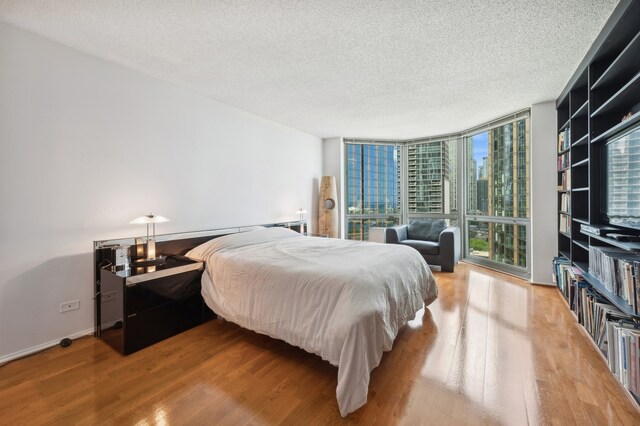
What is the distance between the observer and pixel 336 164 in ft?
18.1

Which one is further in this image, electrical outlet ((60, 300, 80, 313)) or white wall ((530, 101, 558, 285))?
white wall ((530, 101, 558, 285))

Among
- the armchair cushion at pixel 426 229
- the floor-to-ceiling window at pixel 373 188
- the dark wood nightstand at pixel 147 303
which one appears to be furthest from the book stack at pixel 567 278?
the dark wood nightstand at pixel 147 303

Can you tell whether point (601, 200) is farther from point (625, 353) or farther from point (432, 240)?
point (432, 240)

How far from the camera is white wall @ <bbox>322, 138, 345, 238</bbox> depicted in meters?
5.51

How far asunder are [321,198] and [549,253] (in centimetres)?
357

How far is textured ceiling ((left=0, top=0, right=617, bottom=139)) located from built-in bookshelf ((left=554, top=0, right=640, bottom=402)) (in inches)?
7.1

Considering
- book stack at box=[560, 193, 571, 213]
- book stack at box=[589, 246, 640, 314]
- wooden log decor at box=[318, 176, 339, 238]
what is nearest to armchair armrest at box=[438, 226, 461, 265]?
book stack at box=[560, 193, 571, 213]

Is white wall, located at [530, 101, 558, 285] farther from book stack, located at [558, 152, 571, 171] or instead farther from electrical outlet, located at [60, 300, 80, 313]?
electrical outlet, located at [60, 300, 80, 313]

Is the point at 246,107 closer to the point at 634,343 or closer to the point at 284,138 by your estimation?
the point at 284,138

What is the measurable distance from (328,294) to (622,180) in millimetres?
2336

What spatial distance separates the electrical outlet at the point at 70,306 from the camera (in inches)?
90.0

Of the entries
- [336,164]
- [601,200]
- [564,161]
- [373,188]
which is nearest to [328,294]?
[601,200]

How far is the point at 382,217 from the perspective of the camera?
19.1ft

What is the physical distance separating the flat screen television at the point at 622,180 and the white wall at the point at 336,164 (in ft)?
12.4
